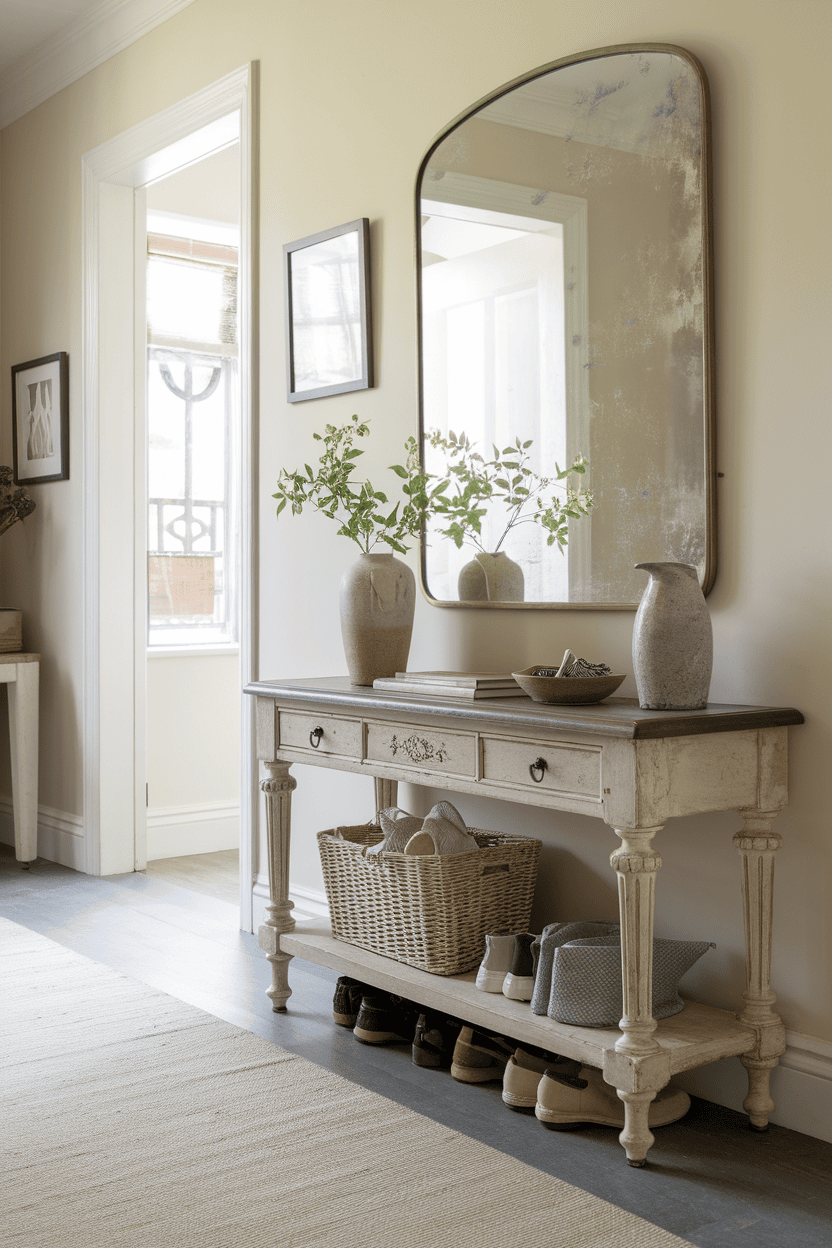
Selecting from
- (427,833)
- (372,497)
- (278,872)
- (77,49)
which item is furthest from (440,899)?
(77,49)

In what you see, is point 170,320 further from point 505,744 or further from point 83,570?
point 505,744

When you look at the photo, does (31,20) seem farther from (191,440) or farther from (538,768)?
(538,768)

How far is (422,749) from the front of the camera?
93.3 inches

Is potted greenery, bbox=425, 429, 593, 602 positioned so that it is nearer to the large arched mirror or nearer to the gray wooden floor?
the large arched mirror

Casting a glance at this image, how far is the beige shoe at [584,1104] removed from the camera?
6.93 ft

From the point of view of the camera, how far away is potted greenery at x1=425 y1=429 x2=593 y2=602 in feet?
8.29

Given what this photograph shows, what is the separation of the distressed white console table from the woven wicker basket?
8cm

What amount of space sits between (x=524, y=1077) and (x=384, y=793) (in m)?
0.93

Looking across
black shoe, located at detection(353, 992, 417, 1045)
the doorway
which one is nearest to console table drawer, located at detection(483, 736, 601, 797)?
black shoe, located at detection(353, 992, 417, 1045)

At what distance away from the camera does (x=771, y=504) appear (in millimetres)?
2141

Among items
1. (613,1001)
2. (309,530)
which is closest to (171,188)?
(309,530)

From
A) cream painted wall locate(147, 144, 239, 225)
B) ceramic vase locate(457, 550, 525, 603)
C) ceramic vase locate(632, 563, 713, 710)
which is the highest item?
cream painted wall locate(147, 144, 239, 225)

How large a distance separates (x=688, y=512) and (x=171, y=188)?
3.36 meters

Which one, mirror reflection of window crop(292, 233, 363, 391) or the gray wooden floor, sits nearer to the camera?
the gray wooden floor
